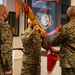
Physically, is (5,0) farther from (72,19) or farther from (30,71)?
(72,19)

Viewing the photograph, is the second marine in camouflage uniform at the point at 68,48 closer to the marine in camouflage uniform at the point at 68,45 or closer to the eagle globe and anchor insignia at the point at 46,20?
the marine in camouflage uniform at the point at 68,45

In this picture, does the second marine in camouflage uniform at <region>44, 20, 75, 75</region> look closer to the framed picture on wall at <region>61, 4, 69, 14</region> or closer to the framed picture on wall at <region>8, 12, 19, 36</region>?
the framed picture on wall at <region>61, 4, 69, 14</region>

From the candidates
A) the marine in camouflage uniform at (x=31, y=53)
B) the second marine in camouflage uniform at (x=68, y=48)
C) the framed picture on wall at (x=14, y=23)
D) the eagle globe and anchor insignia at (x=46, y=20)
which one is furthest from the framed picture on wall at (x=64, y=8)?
the framed picture on wall at (x=14, y=23)

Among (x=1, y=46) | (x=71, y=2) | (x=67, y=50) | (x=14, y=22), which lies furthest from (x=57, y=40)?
(x=14, y=22)

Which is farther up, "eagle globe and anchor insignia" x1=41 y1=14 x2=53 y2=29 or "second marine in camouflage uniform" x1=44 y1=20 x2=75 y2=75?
"eagle globe and anchor insignia" x1=41 y1=14 x2=53 y2=29

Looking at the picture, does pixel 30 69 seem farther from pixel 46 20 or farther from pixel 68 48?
pixel 46 20

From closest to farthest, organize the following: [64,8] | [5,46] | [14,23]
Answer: [5,46], [64,8], [14,23]

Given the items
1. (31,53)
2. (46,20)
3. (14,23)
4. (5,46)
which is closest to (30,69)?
(31,53)

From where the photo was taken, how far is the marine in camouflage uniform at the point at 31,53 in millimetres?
3500

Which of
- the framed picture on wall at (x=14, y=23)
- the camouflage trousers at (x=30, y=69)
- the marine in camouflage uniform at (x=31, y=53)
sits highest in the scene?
the framed picture on wall at (x=14, y=23)

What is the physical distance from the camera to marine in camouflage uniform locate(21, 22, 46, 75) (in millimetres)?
3500

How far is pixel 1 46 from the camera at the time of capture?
256 cm

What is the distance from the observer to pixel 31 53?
3.53 m

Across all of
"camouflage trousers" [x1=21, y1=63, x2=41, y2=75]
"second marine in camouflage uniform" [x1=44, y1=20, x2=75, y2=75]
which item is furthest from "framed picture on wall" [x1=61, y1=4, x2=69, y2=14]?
"second marine in camouflage uniform" [x1=44, y1=20, x2=75, y2=75]
